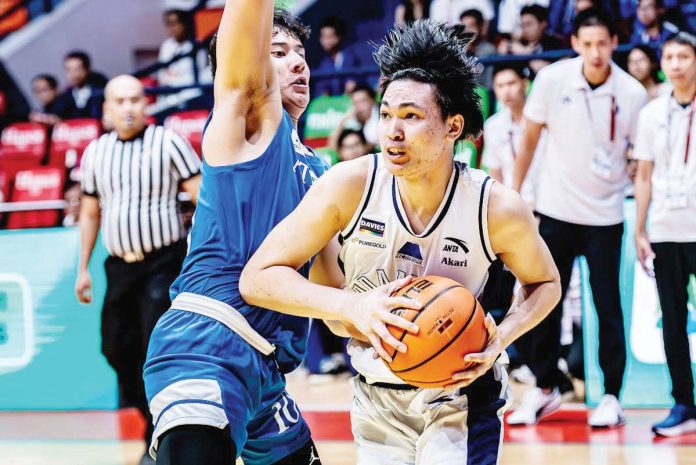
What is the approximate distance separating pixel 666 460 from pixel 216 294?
300 cm

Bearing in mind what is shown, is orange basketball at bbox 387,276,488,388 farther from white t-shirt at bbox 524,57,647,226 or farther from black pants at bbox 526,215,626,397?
white t-shirt at bbox 524,57,647,226

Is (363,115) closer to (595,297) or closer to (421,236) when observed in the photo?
(595,297)

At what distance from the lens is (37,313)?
720 centimetres

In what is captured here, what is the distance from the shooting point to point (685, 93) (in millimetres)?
5844

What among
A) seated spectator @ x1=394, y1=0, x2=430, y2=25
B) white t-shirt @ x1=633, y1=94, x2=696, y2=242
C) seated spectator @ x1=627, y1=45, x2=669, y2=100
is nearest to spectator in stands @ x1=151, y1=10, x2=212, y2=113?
seated spectator @ x1=394, y1=0, x2=430, y2=25

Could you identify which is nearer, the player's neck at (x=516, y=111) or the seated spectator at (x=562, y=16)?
the player's neck at (x=516, y=111)

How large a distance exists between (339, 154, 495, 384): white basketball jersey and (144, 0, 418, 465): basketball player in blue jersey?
1.19ft

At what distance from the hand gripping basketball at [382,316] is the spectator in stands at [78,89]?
9.11 m

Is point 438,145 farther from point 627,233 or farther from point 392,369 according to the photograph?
point 627,233

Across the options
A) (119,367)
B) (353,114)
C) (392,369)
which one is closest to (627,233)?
(353,114)

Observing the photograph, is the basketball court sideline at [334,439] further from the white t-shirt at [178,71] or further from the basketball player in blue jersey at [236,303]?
the white t-shirt at [178,71]

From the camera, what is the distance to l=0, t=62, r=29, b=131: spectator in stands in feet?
41.8

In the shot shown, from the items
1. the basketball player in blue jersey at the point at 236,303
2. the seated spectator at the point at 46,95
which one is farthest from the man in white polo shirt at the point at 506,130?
the seated spectator at the point at 46,95

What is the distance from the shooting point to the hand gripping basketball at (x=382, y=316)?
2.36 meters
